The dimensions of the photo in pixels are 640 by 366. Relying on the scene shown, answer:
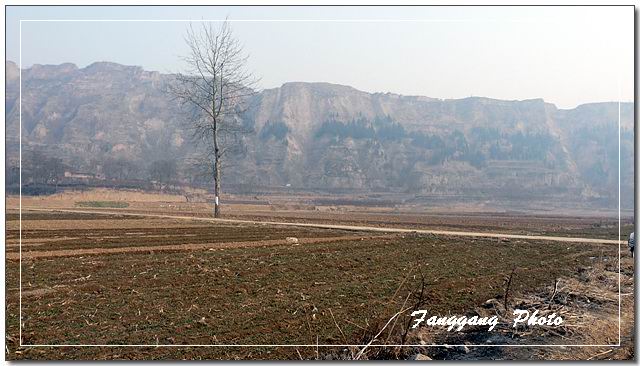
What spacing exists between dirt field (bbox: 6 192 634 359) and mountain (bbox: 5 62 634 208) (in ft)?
5.15

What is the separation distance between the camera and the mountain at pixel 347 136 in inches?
346

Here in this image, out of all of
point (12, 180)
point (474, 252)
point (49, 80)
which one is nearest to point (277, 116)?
point (474, 252)

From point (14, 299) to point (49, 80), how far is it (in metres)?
3.06

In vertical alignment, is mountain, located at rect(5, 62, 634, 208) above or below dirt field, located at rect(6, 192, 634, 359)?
above

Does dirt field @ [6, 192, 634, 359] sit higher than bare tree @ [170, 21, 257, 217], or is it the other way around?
bare tree @ [170, 21, 257, 217]

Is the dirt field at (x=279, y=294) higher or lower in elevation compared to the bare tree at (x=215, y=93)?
lower

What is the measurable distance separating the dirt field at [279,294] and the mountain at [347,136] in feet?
5.15

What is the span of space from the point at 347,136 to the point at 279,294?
1105cm

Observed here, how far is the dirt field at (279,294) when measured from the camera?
657 cm

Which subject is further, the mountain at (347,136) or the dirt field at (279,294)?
the mountain at (347,136)

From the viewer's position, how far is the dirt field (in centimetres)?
657

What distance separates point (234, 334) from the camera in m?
6.62

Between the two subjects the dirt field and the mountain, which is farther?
the mountain

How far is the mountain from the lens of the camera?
8797 millimetres
